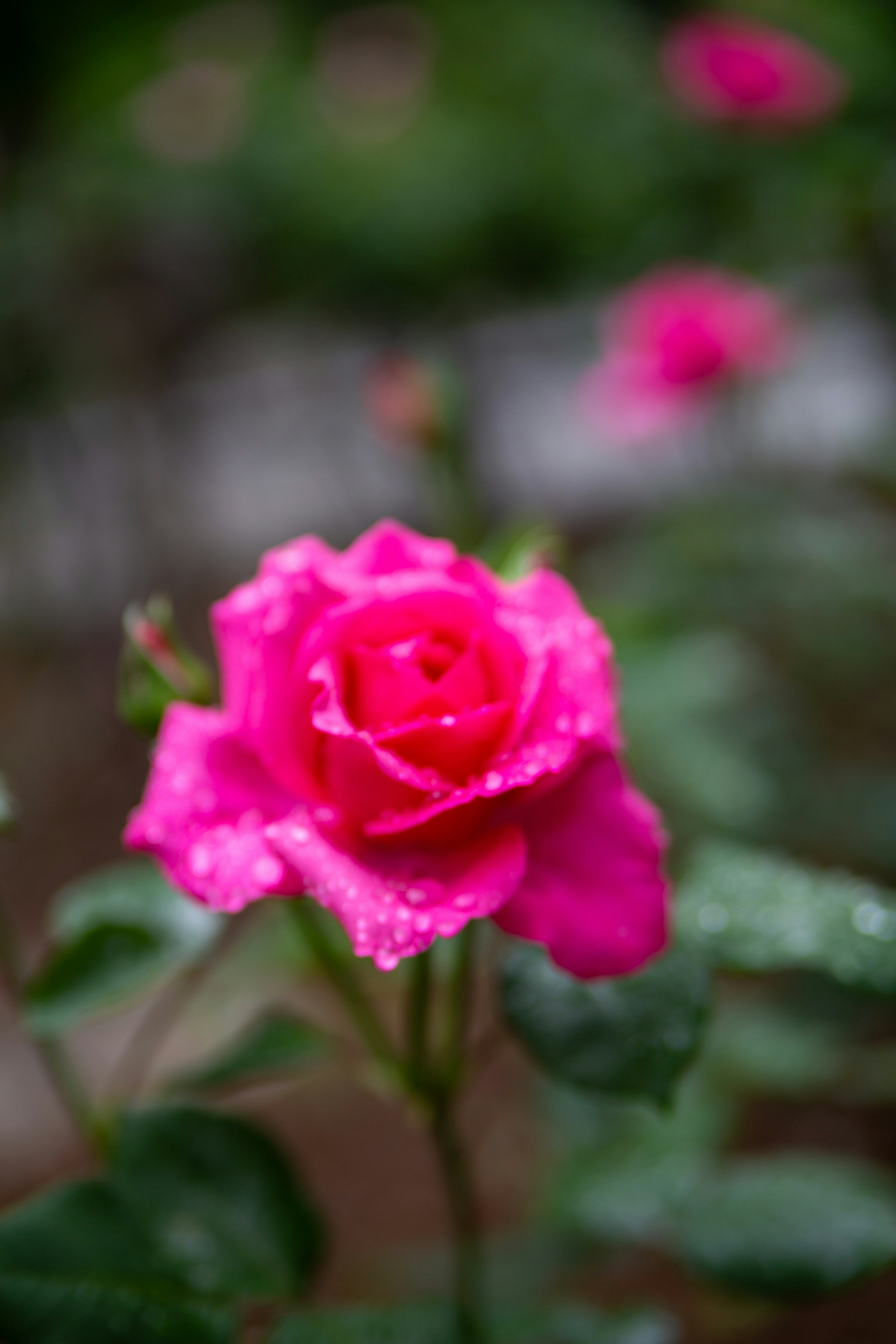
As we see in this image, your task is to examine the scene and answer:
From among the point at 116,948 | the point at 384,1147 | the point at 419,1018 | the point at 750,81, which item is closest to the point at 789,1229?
the point at 419,1018

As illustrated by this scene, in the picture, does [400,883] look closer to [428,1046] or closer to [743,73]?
[428,1046]

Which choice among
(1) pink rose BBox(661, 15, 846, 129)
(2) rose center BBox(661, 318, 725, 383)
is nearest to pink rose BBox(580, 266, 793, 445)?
(2) rose center BBox(661, 318, 725, 383)

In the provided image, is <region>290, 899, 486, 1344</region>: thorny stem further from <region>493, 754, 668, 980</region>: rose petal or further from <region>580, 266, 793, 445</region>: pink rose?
<region>580, 266, 793, 445</region>: pink rose

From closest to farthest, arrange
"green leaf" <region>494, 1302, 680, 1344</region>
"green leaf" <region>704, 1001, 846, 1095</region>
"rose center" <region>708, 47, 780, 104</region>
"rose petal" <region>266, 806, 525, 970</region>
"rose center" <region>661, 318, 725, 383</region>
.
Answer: "rose petal" <region>266, 806, 525, 970</region> → "green leaf" <region>494, 1302, 680, 1344</region> → "green leaf" <region>704, 1001, 846, 1095</region> → "rose center" <region>661, 318, 725, 383</region> → "rose center" <region>708, 47, 780, 104</region>

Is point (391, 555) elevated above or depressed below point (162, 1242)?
above

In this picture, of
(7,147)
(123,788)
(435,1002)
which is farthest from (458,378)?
(7,147)

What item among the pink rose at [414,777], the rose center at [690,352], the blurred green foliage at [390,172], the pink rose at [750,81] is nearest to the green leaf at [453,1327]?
the pink rose at [414,777]
